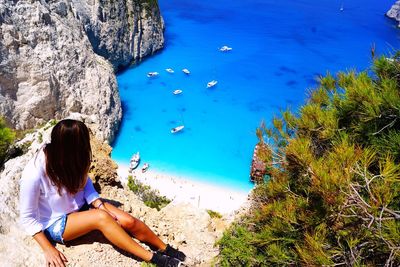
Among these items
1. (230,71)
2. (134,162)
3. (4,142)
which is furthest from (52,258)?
(230,71)

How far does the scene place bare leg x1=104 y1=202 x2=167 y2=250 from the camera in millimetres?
4035

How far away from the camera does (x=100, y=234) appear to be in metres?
4.36

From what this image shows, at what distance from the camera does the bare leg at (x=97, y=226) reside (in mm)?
3799

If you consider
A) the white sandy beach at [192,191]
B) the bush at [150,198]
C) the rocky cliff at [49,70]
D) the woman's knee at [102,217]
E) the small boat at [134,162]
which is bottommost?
the white sandy beach at [192,191]

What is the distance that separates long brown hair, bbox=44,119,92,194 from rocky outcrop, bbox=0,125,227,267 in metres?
0.81

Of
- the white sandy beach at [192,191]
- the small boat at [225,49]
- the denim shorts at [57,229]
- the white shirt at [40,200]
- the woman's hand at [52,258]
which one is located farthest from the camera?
the small boat at [225,49]

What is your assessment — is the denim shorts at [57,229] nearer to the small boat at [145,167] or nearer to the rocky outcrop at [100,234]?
the rocky outcrop at [100,234]

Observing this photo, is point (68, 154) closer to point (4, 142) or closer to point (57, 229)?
point (57, 229)

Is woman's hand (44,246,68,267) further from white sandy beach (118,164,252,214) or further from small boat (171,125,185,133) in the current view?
small boat (171,125,185,133)

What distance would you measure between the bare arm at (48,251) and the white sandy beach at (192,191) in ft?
46.3

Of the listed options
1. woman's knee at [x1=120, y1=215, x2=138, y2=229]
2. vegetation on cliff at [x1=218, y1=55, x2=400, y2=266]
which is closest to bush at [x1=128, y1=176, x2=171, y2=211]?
vegetation on cliff at [x1=218, y1=55, x2=400, y2=266]

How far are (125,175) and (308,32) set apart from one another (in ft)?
89.6

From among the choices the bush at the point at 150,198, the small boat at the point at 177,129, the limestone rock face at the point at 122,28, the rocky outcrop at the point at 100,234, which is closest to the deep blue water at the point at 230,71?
the small boat at the point at 177,129

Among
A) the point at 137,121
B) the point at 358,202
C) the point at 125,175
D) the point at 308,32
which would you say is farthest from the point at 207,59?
the point at 358,202
